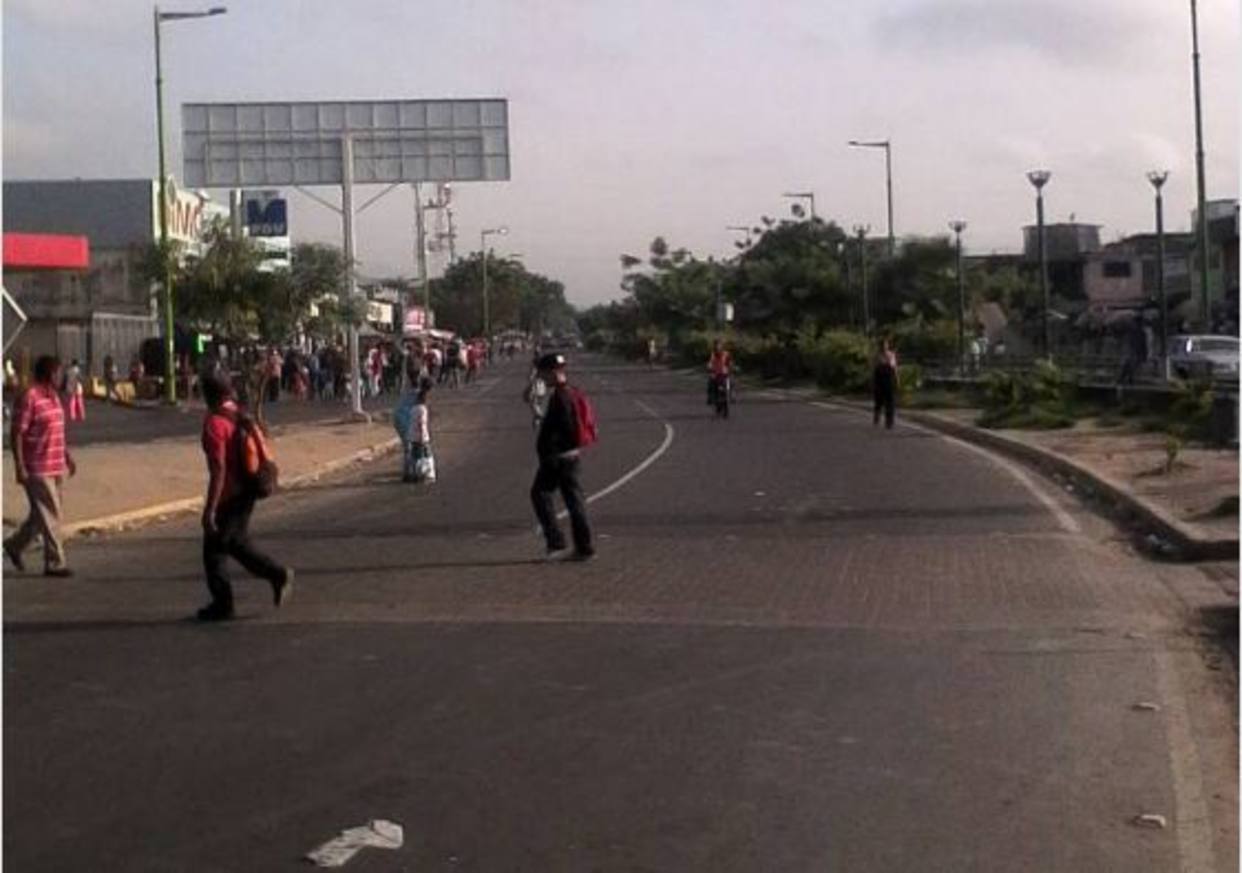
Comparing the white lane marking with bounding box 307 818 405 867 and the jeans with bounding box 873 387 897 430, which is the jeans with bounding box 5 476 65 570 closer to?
the white lane marking with bounding box 307 818 405 867

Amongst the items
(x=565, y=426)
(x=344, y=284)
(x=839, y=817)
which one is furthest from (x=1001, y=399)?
(x=839, y=817)

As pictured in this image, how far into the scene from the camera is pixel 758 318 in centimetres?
8700


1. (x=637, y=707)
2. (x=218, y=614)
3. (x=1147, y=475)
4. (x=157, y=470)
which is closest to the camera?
(x=637, y=707)

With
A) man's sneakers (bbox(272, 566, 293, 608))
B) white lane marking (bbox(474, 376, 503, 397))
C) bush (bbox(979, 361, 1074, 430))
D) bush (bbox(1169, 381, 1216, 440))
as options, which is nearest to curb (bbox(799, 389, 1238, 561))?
bush (bbox(979, 361, 1074, 430))

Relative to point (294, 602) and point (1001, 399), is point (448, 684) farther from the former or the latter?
point (1001, 399)

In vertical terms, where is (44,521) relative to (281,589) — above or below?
above

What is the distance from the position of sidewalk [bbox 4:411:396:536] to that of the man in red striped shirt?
414 centimetres

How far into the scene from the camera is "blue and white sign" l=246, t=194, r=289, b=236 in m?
67.8

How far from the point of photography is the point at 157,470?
89.7ft

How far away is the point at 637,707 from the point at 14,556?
746cm

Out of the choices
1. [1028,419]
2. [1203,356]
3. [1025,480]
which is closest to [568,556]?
[1025,480]

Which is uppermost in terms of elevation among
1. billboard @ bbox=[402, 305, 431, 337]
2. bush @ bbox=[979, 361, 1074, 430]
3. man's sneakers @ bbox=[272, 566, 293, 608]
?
billboard @ bbox=[402, 305, 431, 337]

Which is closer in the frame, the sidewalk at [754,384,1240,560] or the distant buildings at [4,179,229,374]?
the sidewalk at [754,384,1240,560]

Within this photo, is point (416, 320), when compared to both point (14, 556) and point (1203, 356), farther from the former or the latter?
point (14, 556)
